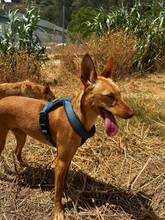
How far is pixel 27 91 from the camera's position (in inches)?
205

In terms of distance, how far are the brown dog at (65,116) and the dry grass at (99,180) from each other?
31 centimetres

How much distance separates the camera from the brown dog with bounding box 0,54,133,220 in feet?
10.4

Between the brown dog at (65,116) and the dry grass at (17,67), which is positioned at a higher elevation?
the brown dog at (65,116)

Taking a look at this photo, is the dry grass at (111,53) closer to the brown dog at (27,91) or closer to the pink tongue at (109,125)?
the brown dog at (27,91)

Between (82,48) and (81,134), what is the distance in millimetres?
6156

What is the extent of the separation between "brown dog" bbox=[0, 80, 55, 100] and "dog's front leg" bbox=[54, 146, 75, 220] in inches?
66.7

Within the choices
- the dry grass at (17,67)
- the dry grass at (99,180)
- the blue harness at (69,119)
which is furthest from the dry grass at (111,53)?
the blue harness at (69,119)

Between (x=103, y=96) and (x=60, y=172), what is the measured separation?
0.75m

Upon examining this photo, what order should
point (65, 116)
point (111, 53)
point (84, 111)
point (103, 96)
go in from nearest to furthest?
point (103, 96) < point (84, 111) < point (65, 116) < point (111, 53)

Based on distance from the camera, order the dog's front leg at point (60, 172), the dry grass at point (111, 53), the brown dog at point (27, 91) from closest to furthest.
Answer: the dog's front leg at point (60, 172)
the brown dog at point (27, 91)
the dry grass at point (111, 53)

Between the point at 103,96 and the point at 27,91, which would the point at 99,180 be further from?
the point at 27,91

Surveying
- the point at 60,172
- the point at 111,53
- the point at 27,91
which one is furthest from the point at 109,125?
the point at 111,53

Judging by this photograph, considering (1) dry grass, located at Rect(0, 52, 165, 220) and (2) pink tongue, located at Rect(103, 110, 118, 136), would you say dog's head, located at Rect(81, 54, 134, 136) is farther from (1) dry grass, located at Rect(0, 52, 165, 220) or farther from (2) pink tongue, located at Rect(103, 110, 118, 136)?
(1) dry grass, located at Rect(0, 52, 165, 220)

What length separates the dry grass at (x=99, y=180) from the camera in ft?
12.3
